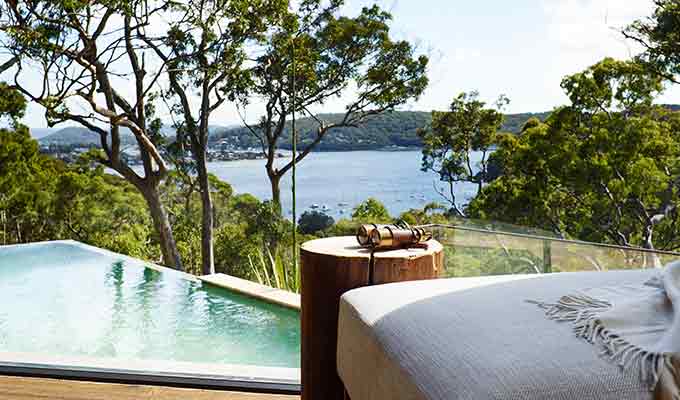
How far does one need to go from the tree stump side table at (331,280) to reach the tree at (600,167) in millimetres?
1758

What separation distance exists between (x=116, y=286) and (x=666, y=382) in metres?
3.44

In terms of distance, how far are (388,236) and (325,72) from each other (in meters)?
2.44

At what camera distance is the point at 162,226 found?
3855mm

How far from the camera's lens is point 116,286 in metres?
3.68

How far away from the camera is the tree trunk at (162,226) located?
149 inches

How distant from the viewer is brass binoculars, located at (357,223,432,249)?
1565 mm

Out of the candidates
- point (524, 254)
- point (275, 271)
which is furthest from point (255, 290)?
point (524, 254)

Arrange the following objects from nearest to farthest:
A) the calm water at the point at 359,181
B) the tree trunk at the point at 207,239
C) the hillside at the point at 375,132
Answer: the calm water at the point at 359,181 → the hillside at the point at 375,132 → the tree trunk at the point at 207,239

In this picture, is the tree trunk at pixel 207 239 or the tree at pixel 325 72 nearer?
the tree at pixel 325 72

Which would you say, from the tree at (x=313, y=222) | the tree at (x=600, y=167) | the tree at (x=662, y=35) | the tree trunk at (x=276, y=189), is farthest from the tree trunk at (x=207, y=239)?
the tree at (x=662, y=35)

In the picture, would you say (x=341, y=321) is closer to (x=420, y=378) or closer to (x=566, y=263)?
(x=420, y=378)

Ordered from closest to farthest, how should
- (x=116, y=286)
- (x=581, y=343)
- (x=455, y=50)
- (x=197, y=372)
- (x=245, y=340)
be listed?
(x=581, y=343), (x=197, y=372), (x=245, y=340), (x=455, y=50), (x=116, y=286)

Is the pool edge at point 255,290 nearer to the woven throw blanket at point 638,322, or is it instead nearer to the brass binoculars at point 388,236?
the brass binoculars at point 388,236

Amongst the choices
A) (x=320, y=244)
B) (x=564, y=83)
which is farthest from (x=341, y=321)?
(x=564, y=83)
